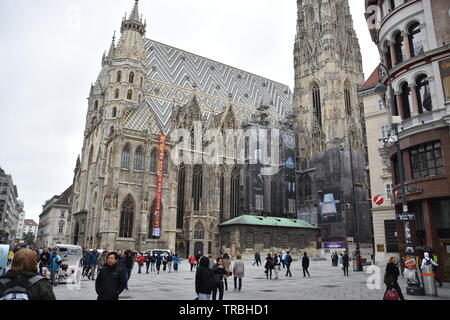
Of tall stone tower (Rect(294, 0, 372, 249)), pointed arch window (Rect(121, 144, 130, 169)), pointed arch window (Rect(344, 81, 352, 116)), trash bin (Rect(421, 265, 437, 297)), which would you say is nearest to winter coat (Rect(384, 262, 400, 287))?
trash bin (Rect(421, 265, 437, 297))

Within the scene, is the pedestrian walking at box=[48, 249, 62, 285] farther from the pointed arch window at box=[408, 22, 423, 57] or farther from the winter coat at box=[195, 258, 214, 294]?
the pointed arch window at box=[408, 22, 423, 57]

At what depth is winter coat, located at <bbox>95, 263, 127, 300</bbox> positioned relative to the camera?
5550 millimetres

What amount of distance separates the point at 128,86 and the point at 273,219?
88.4ft

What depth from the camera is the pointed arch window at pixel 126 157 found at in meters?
42.5

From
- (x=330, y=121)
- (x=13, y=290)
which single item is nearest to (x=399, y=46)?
(x=13, y=290)

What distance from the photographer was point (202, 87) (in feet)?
196

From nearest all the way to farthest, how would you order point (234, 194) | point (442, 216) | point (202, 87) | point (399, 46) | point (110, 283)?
point (110, 283) → point (442, 216) → point (399, 46) → point (234, 194) → point (202, 87)

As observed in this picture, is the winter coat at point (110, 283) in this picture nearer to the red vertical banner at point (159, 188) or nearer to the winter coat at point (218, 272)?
the winter coat at point (218, 272)

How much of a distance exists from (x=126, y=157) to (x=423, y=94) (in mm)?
33918

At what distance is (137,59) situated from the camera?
161ft

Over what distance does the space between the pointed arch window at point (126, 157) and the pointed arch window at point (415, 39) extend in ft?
109

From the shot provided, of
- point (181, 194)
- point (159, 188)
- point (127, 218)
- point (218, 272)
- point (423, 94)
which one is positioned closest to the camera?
point (218, 272)

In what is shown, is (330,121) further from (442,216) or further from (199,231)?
(442,216)
